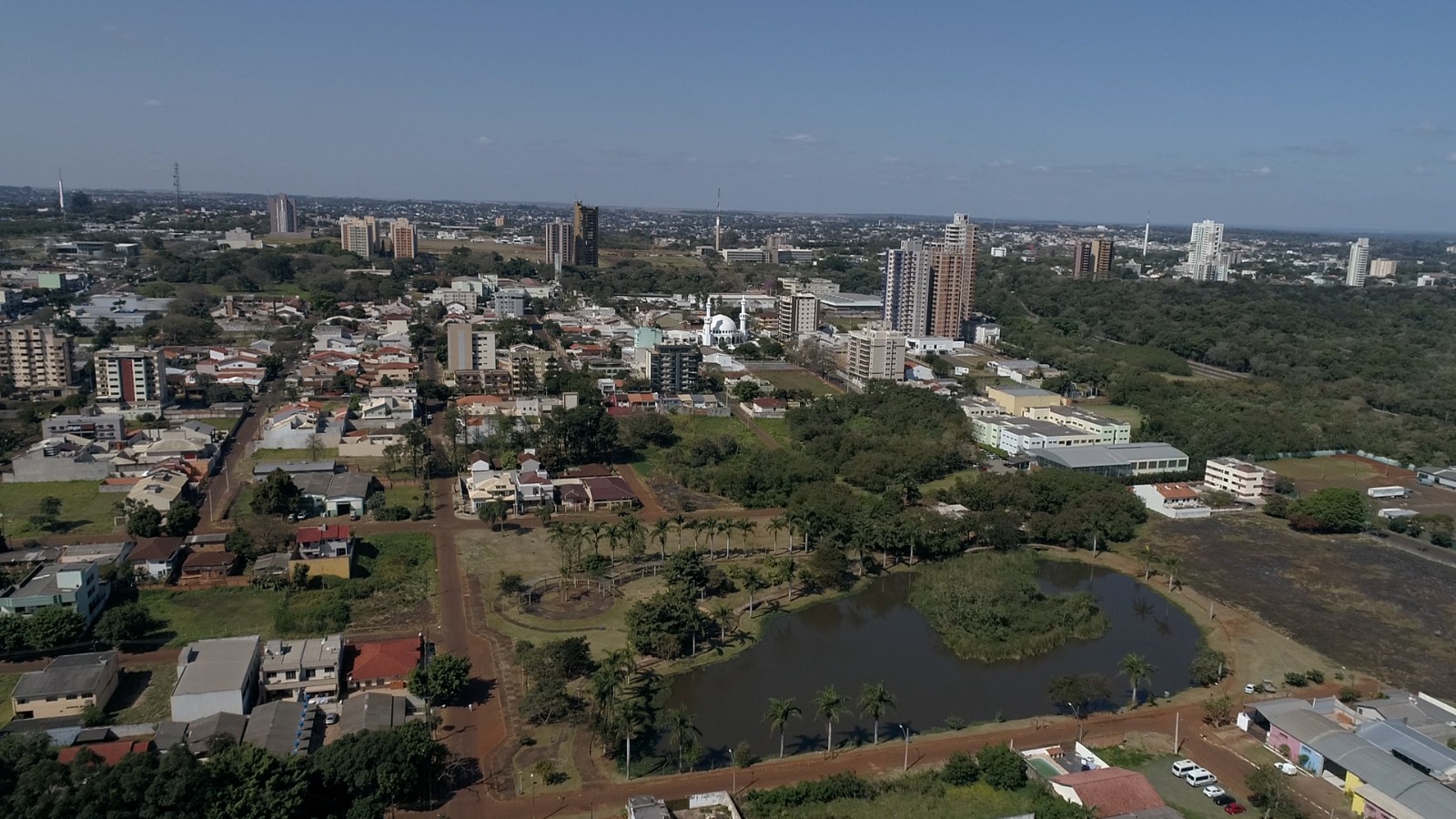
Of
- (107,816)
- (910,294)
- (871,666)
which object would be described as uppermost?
(910,294)

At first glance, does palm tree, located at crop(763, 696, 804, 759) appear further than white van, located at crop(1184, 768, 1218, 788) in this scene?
Yes

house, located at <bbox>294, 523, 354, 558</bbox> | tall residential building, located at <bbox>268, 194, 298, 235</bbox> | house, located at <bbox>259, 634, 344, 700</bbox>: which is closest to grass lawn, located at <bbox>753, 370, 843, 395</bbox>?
house, located at <bbox>294, 523, 354, 558</bbox>

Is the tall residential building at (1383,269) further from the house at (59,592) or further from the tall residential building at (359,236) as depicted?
the house at (59,592)

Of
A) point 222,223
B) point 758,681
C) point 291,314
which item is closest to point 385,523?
point 758,681

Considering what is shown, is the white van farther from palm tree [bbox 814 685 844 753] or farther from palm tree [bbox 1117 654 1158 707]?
palm tree [bbox 814 685 844 753]

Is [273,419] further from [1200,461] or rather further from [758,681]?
[1200,461]

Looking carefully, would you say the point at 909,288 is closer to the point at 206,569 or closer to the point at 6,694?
the point at 206,569
